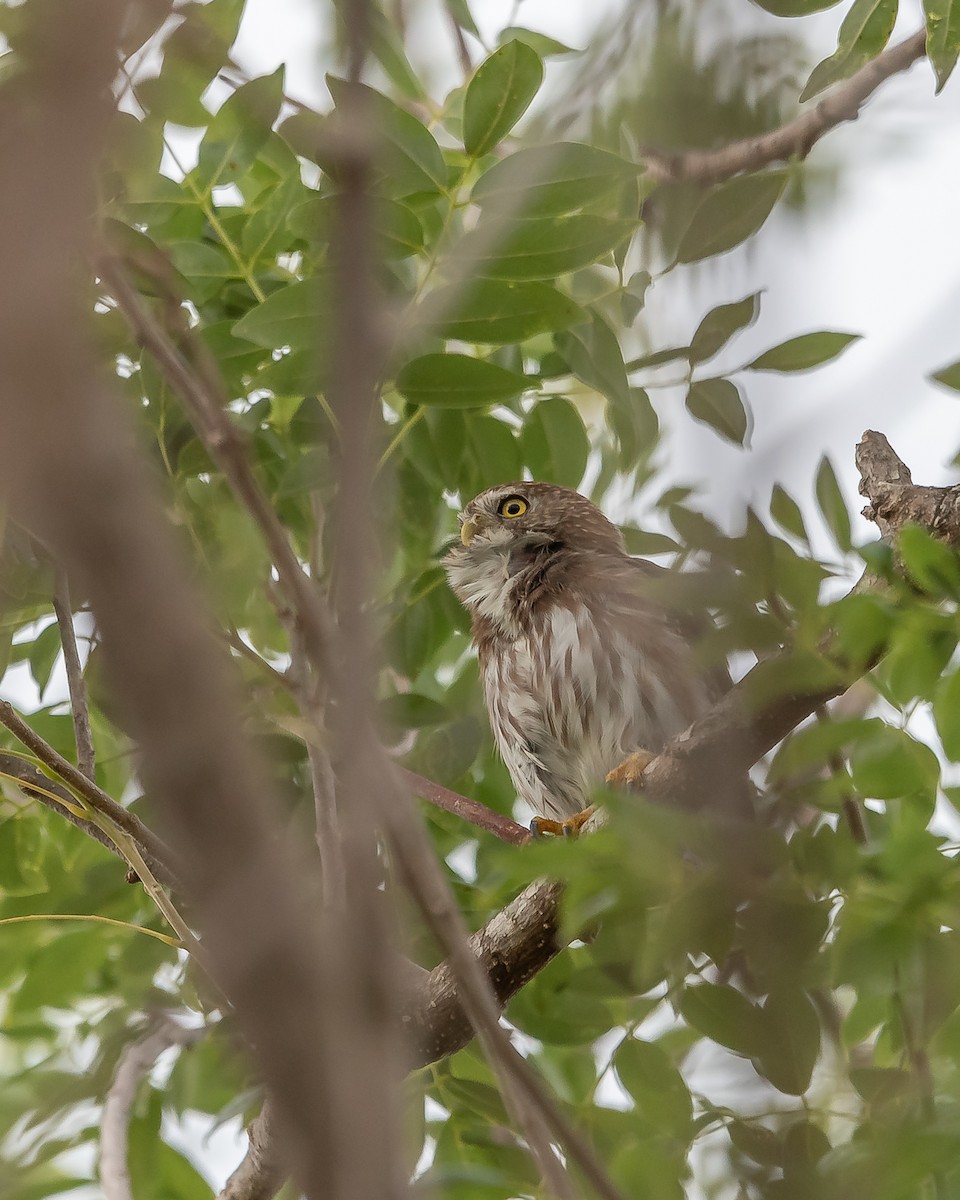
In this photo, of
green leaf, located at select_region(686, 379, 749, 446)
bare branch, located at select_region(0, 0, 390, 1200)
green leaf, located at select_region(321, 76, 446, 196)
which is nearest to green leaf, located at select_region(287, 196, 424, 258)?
green leaf, located at select_region(321, 76, 446, 196)

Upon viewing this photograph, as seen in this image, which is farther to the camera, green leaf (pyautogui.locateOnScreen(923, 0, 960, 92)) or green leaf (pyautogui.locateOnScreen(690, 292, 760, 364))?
green leaf (pyautogui.locateOnScreen(690, 292, 760, 364))

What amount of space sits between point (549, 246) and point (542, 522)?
6.66ft

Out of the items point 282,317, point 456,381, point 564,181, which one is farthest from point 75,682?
point 564,181

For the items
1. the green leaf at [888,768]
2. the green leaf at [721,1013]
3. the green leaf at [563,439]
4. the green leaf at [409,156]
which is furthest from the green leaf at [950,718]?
the green leaf at [563,439]

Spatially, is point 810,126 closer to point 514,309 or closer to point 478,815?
point 514,309

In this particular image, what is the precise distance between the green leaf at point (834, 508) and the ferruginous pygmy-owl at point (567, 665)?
2014mm

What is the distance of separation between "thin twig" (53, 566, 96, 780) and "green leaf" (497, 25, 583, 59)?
198 cm

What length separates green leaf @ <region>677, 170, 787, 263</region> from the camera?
9.67ft

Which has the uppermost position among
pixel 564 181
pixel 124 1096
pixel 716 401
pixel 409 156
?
pixel 409 156

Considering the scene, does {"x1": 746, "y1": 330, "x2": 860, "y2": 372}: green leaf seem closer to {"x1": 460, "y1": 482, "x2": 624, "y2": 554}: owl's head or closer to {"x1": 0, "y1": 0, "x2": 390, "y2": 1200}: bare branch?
{"x1": 460, "y1": 482, "x2": 624, "y2": 554}: owl's head

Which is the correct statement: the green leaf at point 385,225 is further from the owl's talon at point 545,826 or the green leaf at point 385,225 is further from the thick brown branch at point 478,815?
the owl's talon at point 545,826

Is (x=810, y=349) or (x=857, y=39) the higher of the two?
(x=857, y=39)

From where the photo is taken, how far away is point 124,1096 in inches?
144

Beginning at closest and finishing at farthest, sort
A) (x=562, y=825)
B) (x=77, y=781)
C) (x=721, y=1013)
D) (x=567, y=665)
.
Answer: (x=721, y=1013)
(x=77, y=781)
(x=562, y=825)
(x=567, y=665)
